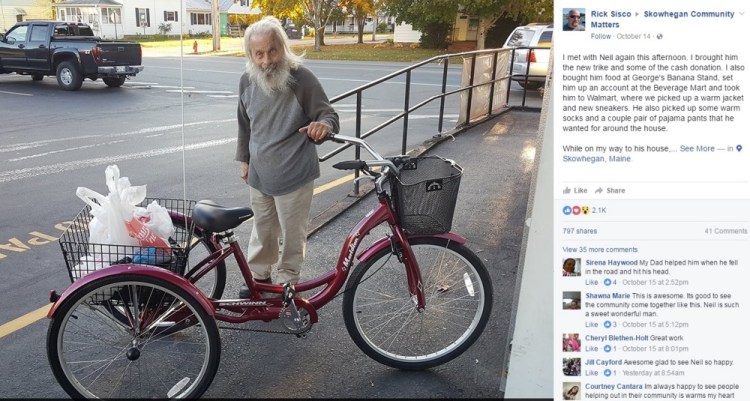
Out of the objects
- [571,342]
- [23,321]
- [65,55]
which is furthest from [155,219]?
[65,55]

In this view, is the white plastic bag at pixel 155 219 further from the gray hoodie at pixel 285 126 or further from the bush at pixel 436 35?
the bush at pixel 436 35

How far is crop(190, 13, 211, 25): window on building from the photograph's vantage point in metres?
54.5

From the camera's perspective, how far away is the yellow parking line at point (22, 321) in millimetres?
3471

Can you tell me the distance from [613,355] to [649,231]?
27cm

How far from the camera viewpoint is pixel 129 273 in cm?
259

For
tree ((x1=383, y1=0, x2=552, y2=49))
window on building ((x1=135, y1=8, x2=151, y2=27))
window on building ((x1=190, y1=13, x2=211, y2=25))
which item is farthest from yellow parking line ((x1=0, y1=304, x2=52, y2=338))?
window on building ((x1=190, y1=13, x2=211, y2=25))

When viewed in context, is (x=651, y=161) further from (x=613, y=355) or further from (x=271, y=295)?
(x=271, y=295)

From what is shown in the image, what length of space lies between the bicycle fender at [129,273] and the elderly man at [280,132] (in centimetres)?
77

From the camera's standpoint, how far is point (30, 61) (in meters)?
15.8

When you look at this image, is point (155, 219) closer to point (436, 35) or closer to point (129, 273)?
point (129, 273)

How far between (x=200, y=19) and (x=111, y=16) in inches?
550

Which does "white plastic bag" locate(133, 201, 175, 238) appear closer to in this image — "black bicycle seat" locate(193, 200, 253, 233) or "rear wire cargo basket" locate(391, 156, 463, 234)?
"black bicycle seat" locate(193, 200, 253, 233)

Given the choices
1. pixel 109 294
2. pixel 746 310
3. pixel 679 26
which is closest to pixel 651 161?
pixel 679 26

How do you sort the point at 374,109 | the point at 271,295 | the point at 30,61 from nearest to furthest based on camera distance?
1. the point at 271,295
2. the point at 374,109
3. the point at 30,61
